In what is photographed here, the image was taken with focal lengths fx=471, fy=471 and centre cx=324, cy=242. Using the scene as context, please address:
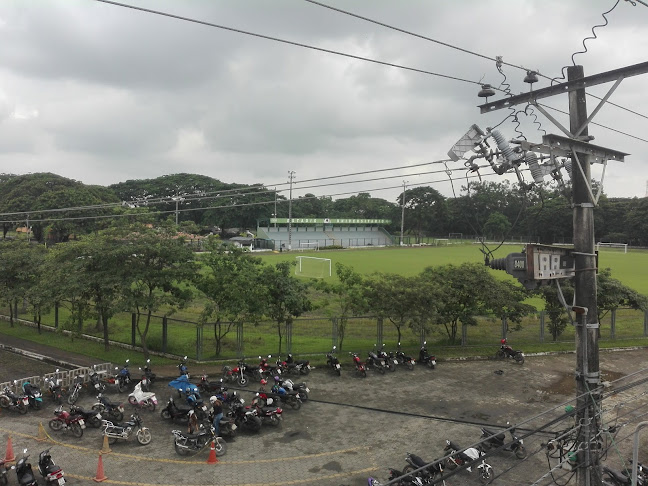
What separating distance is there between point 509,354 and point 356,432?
9.32m

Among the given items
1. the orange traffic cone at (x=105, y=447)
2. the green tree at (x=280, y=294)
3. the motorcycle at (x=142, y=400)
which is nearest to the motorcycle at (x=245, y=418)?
the motorcycle at (x=142, y=400)

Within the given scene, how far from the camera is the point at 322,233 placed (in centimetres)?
8600

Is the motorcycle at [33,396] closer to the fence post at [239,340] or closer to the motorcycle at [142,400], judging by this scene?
the motorcycle at [142,400]

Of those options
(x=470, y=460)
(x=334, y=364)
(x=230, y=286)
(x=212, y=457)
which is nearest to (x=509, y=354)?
(x=334, y=364)

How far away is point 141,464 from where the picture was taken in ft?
31.9

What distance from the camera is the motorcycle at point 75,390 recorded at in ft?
42.9

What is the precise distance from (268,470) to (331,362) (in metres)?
6.97

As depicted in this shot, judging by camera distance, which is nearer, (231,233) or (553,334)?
(553,334)

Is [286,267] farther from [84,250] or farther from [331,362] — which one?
[84,250]

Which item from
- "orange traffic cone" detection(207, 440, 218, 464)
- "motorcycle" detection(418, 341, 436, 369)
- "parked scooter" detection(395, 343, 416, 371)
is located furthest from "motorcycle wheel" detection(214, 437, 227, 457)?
"motorcycle" detection(418, 341, 436, 369)

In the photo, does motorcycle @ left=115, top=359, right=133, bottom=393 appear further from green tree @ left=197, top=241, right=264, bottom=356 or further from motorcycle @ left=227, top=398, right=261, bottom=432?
motorcycle @ left=227, top=398, right=261, bottom=432

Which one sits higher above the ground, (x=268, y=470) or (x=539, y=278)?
(x=539, y=278)

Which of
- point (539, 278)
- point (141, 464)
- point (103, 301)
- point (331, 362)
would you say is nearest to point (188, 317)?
point (103, 301)

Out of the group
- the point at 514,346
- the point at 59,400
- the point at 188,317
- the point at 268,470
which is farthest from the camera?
the point at 188,317
